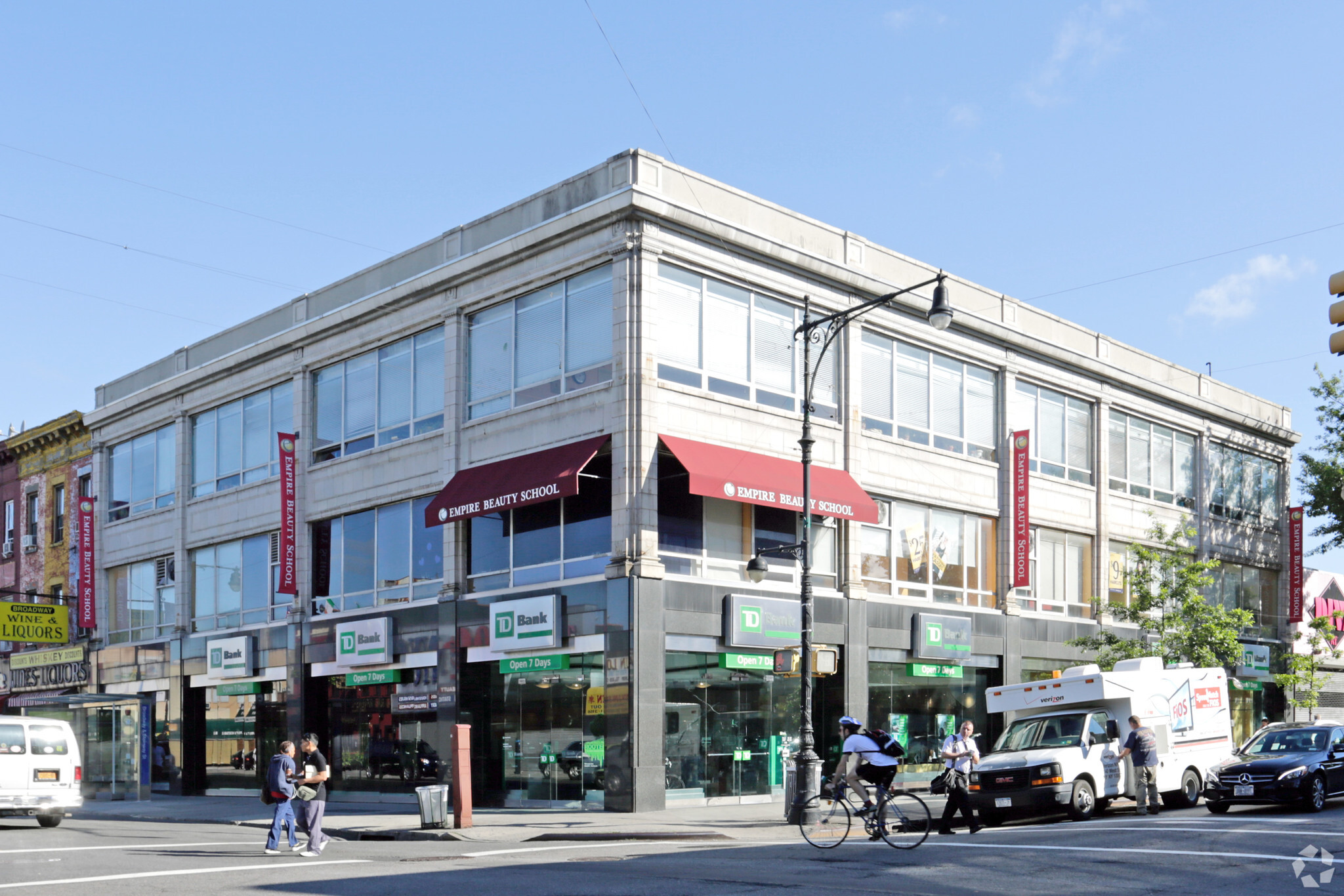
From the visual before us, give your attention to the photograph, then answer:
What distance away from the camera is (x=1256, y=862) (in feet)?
47.0

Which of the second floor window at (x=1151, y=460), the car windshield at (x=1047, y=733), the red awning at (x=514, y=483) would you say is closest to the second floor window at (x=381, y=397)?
the red awning at (x=514, y=483)

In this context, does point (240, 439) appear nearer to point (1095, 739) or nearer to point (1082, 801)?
point (1095, 739)

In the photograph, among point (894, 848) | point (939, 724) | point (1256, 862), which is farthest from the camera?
point (939, 724)

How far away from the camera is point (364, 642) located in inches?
1227

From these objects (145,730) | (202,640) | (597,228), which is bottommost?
(145,730)

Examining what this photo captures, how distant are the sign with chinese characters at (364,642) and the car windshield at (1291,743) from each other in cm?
1792

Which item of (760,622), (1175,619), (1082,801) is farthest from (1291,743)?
(1175,619)

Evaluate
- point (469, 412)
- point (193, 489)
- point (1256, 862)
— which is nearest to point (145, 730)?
point (193, 489)

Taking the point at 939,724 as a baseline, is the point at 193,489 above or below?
above

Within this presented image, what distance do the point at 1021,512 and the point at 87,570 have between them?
28518 millimetres

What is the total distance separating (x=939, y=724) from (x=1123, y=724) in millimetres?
9746

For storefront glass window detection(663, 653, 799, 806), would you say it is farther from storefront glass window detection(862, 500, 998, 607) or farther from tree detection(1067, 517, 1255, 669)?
tree detection(1067, 517, 1255, 669)

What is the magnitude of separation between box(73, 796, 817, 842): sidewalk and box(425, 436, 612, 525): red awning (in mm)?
5969

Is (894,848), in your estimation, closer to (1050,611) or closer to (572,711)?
(572,711)
